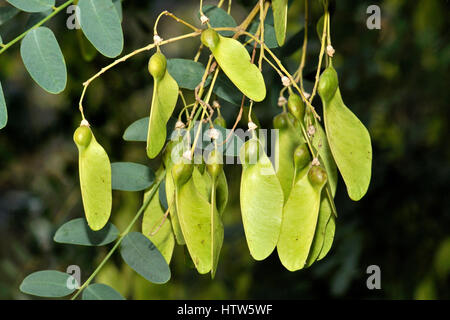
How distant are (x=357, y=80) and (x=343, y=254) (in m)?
0.52

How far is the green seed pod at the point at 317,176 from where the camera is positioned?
2.26 feet

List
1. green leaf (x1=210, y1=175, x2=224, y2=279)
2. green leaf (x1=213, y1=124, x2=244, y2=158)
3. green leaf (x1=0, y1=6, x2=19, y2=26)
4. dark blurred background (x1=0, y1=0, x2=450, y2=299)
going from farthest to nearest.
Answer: dark blurred background (x1=0, y1=0, x2=450, y2=299) < green leaf (x1=0, y1=6, x2=19, y2=26) < green leaf (x1=213, y1=124, x2=244, y2=158) < green leaf (x1=210, y1=175, x2=224, y2=279)

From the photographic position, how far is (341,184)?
4.52 ft

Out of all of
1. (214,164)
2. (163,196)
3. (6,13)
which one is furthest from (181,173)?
(6,13)

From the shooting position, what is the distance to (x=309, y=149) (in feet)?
2.43

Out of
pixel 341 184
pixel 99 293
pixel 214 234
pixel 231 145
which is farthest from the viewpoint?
pixel 341 184

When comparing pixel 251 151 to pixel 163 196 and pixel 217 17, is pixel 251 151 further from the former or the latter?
pixel 217 17

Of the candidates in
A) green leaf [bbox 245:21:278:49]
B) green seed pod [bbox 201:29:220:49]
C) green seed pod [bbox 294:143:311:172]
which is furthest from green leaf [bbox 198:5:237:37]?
green seed pod [bbox 294:143:311:172]

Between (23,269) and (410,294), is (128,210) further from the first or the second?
(410,294)

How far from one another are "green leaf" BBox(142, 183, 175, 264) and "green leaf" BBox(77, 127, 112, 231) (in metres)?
0.12

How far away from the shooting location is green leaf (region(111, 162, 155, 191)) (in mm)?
896

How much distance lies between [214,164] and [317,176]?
129 millimetres

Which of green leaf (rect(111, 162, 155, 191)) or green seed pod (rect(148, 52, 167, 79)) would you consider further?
green leaf (rect(111, 162, 155, 191))

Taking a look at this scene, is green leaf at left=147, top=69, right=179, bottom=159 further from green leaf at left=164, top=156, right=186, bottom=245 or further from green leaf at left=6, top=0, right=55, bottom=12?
green leaf at left=6, top=0, right=55, bottom=12
